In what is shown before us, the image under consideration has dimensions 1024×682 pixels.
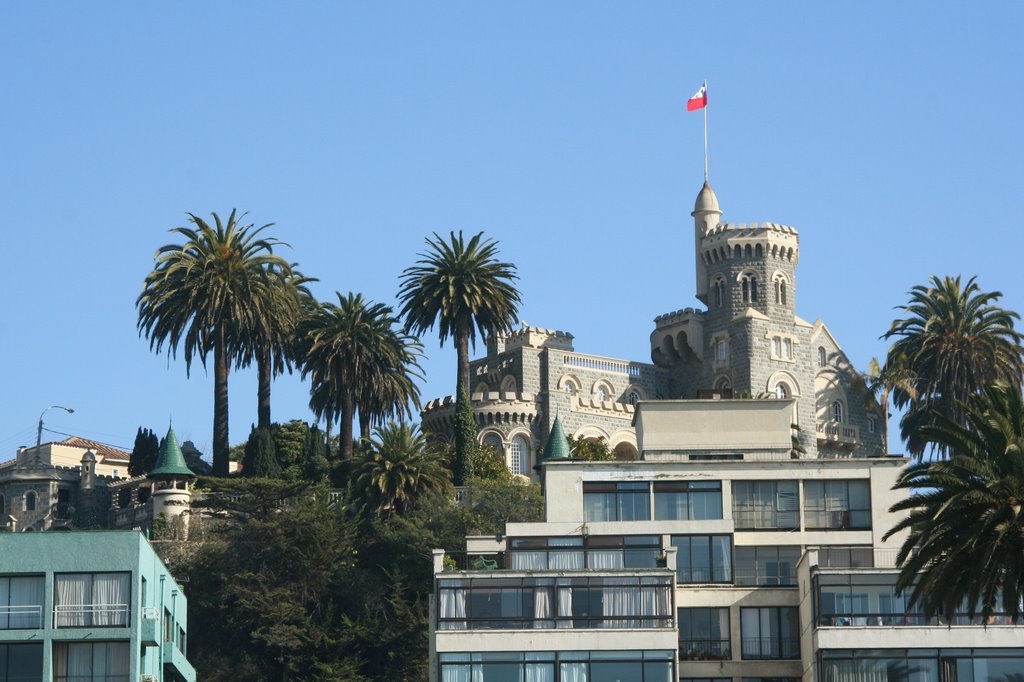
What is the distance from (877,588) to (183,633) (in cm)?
3298

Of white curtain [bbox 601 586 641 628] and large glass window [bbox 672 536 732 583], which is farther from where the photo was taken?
large glass window [bbox 672 536 732 583]

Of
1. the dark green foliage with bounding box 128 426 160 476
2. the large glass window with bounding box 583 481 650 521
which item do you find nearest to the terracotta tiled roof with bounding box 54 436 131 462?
the dark green foliage with bounding box 128 426 160 476

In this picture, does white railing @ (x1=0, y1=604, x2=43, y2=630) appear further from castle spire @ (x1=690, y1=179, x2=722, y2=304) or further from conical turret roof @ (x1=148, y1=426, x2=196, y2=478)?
castle spire @ (x1=690, y1=179, x2=722, y2=304)

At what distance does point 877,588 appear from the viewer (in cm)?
8094

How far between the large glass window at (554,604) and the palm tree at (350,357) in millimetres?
64261

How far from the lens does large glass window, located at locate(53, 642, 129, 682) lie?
80.7 meters

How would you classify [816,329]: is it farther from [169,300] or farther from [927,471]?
[927,471]

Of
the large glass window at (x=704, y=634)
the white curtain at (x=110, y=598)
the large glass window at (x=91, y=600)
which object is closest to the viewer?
the large glass window at (x=91, y=600)

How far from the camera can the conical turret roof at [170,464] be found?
467 feet

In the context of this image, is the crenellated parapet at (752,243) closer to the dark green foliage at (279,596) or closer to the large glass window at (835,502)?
the dark green foliage at (279,596)

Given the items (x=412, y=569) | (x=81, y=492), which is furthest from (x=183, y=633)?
(x=81, y=492)

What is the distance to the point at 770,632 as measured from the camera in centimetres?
8656

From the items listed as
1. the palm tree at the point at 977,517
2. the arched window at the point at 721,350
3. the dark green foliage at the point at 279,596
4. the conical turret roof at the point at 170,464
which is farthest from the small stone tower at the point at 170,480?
the palm tree at the point at 977,517

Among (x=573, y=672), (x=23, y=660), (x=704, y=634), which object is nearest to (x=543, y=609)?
(x=573, y=672)
